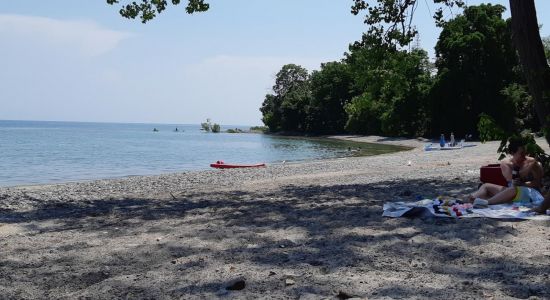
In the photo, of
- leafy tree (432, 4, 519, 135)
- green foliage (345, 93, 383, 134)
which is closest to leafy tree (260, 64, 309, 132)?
green foliage (345, 93, 383, 134)

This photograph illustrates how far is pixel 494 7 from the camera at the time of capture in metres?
52.6

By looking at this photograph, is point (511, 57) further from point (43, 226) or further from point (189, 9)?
point (43, 226)

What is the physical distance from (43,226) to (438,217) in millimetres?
6384

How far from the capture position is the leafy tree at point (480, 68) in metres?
50.0

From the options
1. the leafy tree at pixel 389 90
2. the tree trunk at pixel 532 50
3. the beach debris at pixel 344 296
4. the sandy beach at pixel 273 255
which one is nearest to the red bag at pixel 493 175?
the tree trunk at pixel 532 50

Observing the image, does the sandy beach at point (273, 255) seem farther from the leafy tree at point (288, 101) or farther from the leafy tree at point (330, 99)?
the leafy tree at point (288, 101)

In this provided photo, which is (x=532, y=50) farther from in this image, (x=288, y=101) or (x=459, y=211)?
(x=288, y=101)

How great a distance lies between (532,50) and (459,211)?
3.71 meters

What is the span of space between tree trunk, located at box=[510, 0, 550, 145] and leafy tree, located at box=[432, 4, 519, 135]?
140 ft

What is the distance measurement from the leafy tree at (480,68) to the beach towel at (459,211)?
44.7 metres

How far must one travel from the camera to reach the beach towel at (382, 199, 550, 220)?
7480 millimetres

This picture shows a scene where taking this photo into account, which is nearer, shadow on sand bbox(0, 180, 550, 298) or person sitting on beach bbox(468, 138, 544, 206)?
shadow on sand bbox(0, 180, 550, 298)

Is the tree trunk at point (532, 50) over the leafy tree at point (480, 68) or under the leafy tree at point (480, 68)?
under

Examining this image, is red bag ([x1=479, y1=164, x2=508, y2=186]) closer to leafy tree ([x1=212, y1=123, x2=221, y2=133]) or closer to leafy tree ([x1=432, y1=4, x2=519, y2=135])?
leafy tree ([x1=432, y1=4, x2=519, y2=135])
